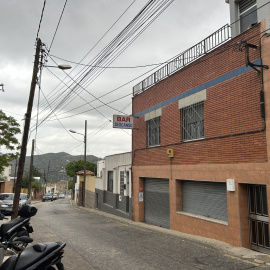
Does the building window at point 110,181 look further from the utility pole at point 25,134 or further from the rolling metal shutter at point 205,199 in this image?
the rolling metal shutter at point 205,199

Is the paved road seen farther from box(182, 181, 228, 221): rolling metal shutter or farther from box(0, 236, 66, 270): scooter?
box(0, 236, 66, 270): scooter

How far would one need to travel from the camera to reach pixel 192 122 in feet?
38.5

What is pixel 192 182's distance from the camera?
1167 cm

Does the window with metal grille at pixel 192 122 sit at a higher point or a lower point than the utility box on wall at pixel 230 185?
higher

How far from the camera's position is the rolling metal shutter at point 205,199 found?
9888mm

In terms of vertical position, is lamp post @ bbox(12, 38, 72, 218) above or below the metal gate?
above

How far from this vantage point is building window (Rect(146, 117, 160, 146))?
1464cm

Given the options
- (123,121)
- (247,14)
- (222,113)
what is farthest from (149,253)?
(123,121)

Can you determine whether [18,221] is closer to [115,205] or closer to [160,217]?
[160,217]

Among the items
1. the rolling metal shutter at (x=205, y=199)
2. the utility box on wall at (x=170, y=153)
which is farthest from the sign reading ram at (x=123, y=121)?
the rolling metal shutter at (x=205, y=199)

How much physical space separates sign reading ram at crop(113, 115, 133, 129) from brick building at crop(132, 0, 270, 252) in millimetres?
1416

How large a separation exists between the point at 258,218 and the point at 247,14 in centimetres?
710

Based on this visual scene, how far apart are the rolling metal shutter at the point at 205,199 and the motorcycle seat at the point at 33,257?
6746 mm

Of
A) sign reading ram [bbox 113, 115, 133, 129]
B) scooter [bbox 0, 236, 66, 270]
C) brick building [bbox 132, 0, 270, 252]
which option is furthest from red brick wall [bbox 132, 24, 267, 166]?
scooter [bbox 0, 236, 66, 270]
